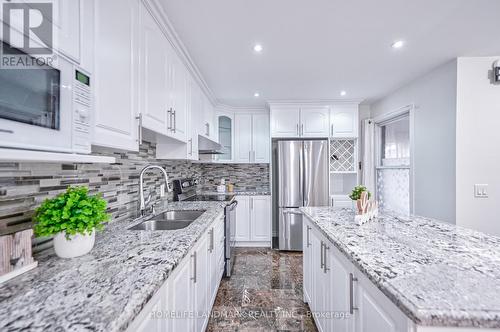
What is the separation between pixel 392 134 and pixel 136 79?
149 inches

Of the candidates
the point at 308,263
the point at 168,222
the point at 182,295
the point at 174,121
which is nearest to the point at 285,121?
the point at 174,121

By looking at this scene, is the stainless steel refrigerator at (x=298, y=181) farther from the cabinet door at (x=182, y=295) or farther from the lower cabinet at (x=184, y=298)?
the cabinet door at (x=182, y=295)

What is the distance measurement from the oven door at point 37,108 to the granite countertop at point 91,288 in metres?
0.44

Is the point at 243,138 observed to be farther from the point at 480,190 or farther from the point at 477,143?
the point at 480,190

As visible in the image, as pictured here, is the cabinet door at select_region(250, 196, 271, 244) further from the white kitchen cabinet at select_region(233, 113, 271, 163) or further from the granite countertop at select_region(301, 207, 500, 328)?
the granite countertop at select_region(301, 207, 500, 328)

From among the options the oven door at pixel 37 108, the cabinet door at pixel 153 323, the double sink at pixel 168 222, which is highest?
the oven door at pixel 37 108

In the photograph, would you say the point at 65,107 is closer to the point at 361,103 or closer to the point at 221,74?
the point at 221,74

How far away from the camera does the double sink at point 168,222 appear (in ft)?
5.44

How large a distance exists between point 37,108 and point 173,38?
4.89ft

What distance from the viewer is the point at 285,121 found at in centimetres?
372

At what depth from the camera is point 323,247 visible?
58.6 inches

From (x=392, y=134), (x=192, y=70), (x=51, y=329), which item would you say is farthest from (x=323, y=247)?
(x=392, y=134)

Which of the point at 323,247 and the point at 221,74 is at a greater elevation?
the point at 221,74

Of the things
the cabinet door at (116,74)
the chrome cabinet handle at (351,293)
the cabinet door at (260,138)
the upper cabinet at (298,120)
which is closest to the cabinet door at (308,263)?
the chrome cabinet handle at (351,293)
